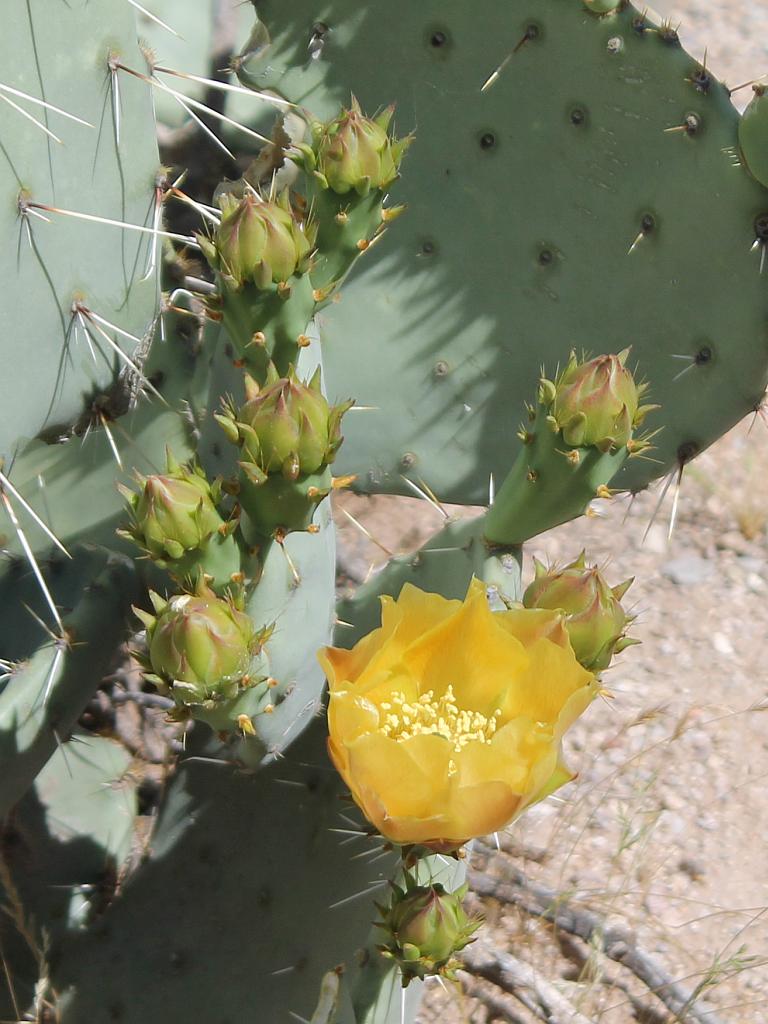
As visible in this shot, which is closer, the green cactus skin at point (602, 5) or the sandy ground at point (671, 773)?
the green cactus skin at point (602, 5)

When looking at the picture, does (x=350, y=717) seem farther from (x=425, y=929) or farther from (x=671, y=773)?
(x=671, y=773)

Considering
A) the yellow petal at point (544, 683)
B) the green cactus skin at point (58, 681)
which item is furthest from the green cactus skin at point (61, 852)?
the yellow petal at point (544, 683)

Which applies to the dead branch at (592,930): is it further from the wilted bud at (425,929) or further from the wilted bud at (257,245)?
the wilted bud at (257,245)

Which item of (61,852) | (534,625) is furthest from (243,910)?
(534,625)

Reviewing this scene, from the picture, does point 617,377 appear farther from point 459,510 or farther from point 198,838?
point 459,510

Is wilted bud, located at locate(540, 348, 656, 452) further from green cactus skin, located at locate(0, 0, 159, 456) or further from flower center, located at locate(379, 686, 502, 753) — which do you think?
green cactus skin, located at locate(0, 0, 159, 456)

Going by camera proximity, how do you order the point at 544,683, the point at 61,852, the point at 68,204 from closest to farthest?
the point at 544,683 → the point at 68,204 → the point at 61,852

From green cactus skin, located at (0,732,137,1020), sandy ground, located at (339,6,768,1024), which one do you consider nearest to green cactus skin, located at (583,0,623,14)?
sandy ground, located at (339,6,768,1024)

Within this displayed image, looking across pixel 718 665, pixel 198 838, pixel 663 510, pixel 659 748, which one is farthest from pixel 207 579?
pixel 663 510
